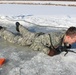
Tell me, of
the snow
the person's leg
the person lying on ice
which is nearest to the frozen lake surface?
the snow

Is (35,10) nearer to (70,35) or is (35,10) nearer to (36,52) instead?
(36,52)

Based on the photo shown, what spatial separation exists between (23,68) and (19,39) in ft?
2.70

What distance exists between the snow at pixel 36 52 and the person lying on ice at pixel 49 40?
0.25ft

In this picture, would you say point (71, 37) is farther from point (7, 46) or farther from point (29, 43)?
point (7, 46)

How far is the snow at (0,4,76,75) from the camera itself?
3.41 metres

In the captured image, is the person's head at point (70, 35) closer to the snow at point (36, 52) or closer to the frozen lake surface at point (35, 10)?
the snow at point (36, 52)

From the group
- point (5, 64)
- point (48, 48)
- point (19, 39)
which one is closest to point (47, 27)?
point (19, 39)

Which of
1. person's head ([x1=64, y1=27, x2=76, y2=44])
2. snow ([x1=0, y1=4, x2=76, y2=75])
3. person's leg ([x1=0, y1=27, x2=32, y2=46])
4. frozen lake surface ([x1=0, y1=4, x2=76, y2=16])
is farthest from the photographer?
frozen lake surface ([x1=0, y1=4, x2=76, y2=16])

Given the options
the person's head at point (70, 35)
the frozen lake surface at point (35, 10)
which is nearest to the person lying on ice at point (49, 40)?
the person's head at point (70, 35)

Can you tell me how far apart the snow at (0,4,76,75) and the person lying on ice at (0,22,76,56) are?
0.25 feet

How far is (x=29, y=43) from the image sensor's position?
13.2 feet

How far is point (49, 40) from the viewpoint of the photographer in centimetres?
386

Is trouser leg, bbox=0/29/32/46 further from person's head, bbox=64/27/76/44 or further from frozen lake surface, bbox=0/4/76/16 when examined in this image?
frozen lake surface, bbox=0/4/76/16

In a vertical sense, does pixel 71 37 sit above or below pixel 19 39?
above
